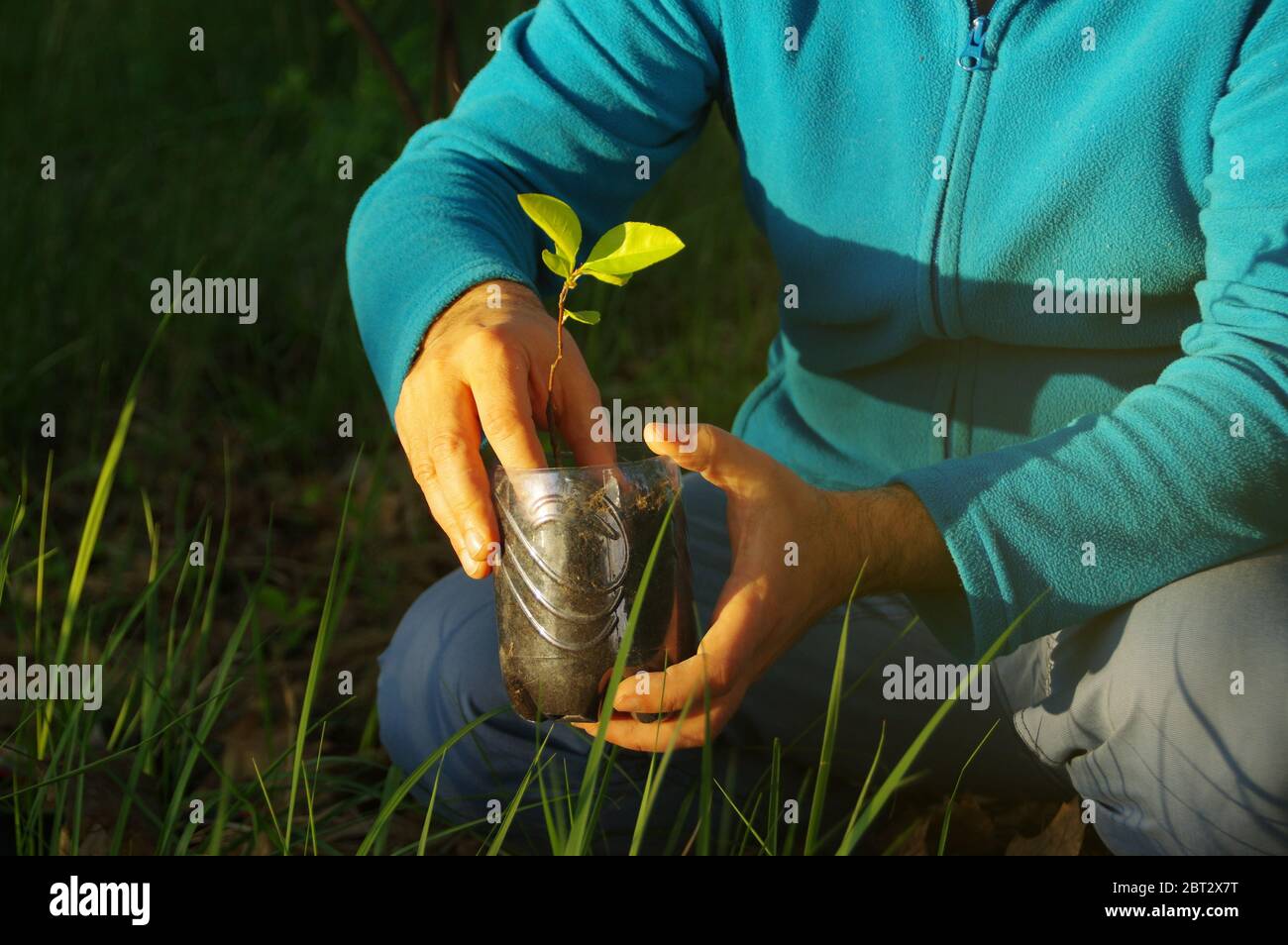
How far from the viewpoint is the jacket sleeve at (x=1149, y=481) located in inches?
52.2

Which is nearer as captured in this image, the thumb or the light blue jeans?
the thumb

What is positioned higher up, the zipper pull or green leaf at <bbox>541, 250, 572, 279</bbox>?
the zipper pull

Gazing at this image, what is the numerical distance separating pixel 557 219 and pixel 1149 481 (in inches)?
25.3

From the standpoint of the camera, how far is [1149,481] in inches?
52.3

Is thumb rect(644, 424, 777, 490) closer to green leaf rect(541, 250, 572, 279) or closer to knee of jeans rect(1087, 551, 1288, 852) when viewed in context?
green leaf rect(541, 250, 572, 279)

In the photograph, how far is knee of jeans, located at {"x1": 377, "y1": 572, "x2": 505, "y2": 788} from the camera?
174 cm

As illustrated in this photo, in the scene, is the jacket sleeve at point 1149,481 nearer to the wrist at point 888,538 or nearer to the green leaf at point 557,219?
the wrist at point 888,538

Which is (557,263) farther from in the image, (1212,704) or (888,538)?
(1212,704)

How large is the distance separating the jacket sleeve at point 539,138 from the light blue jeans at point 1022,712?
413 mm

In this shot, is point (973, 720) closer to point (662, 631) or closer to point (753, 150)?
point (662, 631)

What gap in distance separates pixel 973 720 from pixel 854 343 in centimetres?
50

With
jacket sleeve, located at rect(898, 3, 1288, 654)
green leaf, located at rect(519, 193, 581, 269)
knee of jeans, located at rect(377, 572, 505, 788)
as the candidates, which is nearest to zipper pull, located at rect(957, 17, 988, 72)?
jacket sleeve, located at rect(898, 3, 1288, 654)

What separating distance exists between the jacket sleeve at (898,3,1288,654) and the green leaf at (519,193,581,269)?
43 centimetres

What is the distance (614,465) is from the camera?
46.5 inches
